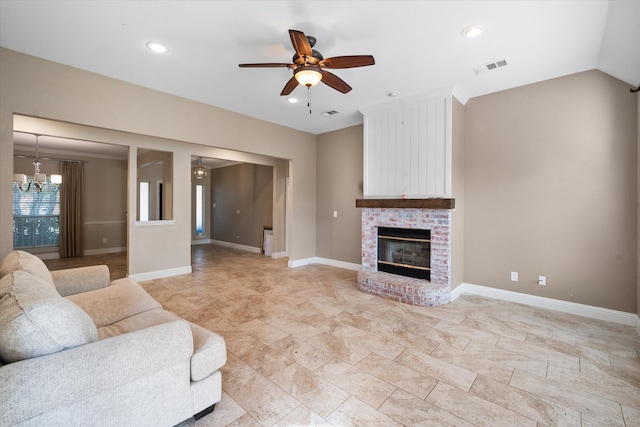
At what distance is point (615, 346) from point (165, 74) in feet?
18.4

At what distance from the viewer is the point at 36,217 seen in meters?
7.08

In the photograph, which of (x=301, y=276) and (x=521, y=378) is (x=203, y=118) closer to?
(x=301, y=276)

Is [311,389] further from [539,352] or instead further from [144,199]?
[144,199]

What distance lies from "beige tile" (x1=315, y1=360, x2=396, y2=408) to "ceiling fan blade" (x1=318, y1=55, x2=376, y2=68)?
2.62 meters

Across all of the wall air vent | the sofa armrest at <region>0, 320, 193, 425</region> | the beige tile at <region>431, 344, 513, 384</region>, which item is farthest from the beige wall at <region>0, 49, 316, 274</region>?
the beige tile at <region>431, 344, 513, 384</region>

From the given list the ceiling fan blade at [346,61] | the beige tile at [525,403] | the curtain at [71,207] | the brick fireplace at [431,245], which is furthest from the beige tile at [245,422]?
the curtain at [71,207]

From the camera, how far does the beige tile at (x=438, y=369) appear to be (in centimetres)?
220

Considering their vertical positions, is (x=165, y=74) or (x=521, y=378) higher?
(x=165, y=74)

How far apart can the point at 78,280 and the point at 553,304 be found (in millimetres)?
5391

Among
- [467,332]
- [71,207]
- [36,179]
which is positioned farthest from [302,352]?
[71,207]

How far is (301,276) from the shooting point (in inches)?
209

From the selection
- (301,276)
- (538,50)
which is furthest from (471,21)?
(301,276)

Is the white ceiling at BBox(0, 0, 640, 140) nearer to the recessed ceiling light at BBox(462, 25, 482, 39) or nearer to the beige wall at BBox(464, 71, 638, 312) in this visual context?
the recessed ceiling light at BBox(462, 25, 482, 39)

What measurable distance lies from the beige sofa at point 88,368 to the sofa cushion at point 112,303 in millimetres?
364
